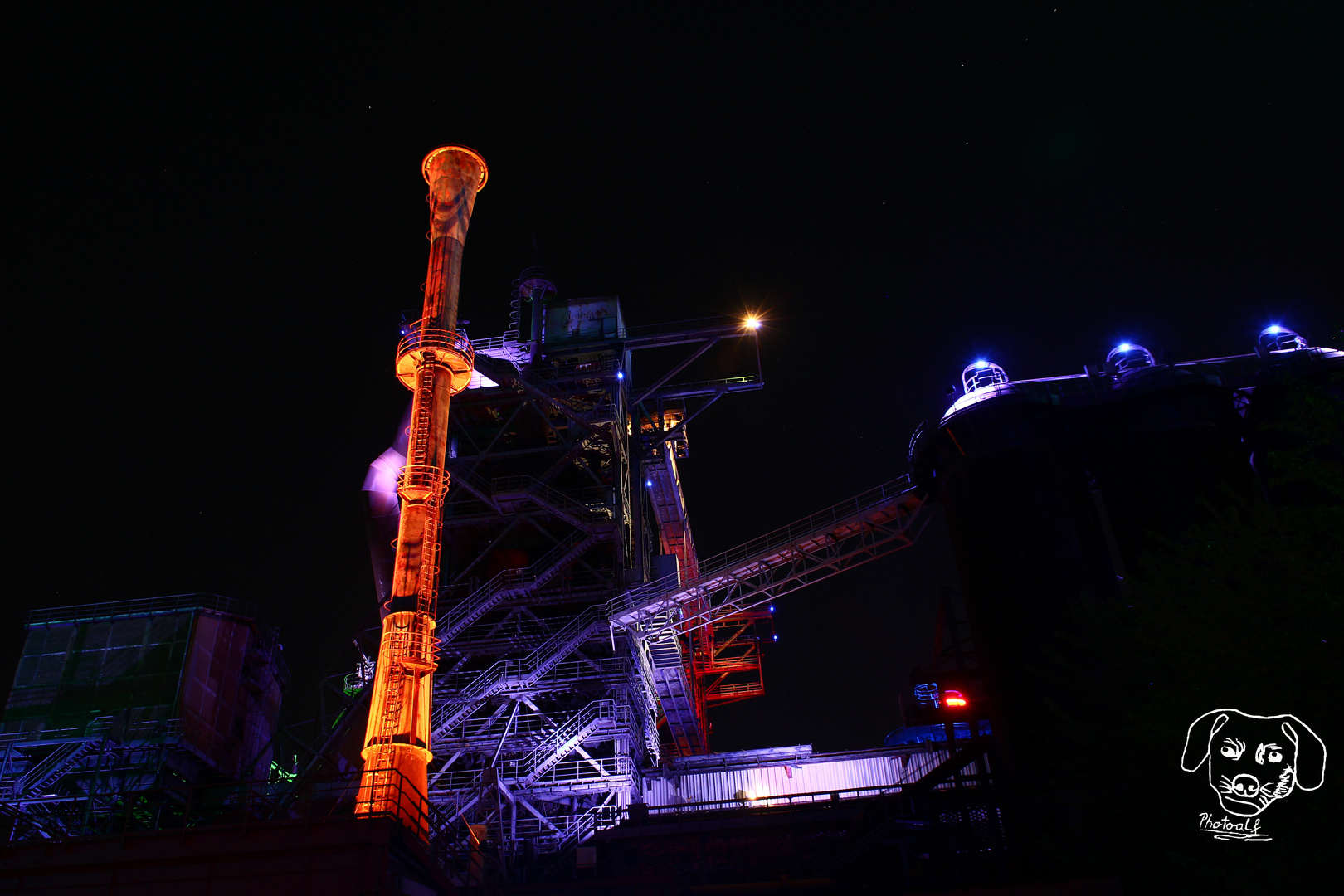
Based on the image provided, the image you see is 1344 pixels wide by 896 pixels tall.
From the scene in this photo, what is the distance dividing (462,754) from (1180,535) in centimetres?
2838

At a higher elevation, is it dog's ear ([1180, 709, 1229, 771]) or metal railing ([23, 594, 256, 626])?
metal railing ([23, 594, 256, 626])

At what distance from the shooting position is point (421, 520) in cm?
2845

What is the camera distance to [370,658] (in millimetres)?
49188

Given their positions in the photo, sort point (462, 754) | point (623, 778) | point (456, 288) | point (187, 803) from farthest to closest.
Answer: point (462, 754), point (623, 778), point (456, 288), point (187, 803)

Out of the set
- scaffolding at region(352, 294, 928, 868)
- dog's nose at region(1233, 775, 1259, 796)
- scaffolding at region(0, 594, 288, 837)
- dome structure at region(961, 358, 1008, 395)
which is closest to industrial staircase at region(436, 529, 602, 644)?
scaffolding at region(352, 294, 928, 868)

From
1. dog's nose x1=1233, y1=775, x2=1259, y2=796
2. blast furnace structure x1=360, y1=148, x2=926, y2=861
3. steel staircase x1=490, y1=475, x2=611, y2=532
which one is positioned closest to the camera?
dog's nose x1=1233, y1=775, x2=1259, y2=796

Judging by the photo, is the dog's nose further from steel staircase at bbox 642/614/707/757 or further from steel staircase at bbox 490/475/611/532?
steel staircase at bbox 490/475/611/532

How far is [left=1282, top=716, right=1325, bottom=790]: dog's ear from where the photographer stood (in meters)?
13.9

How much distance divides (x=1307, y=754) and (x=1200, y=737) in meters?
1.82

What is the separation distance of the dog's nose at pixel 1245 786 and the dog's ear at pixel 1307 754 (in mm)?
873

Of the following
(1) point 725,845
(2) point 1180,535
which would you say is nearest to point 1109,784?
(1) point 725,845

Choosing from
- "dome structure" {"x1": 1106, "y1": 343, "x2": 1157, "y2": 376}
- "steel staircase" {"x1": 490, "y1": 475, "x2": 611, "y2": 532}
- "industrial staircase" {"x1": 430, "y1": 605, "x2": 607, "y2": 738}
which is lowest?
"industrial staircase" {"x1": 430, "y1": 605, "x2": 607, "y2": 738}

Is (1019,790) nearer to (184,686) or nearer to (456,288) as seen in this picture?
(456,288)

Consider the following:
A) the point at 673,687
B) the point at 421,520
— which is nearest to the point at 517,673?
the point at 673,687
